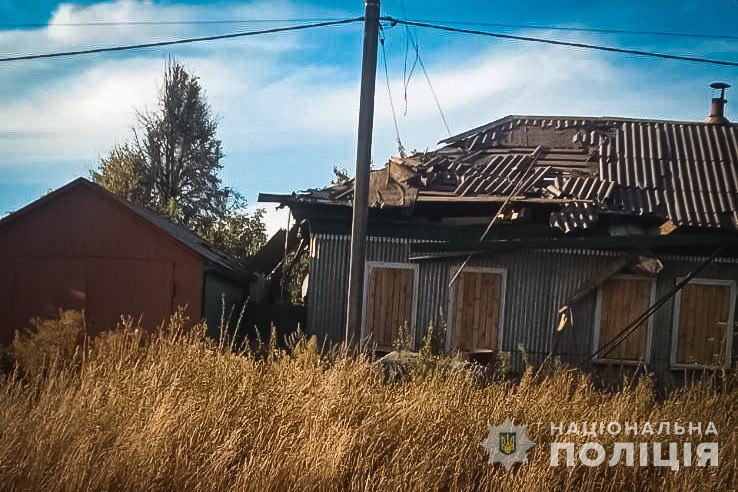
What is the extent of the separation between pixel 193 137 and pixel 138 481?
24920mm

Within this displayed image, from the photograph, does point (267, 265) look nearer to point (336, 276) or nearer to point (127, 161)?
point (336, 276)

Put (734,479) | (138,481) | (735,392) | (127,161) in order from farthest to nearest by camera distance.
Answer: (127,161) → (735,392) → (734,479) → (138,481)

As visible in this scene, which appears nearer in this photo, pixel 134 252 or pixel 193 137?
pixel 134 252

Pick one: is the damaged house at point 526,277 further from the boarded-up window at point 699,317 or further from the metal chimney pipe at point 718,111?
the metal chimney pipe at point 718,111

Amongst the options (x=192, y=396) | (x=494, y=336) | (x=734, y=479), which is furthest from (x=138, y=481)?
(x=494, y=336)

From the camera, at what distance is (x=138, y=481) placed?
534cm

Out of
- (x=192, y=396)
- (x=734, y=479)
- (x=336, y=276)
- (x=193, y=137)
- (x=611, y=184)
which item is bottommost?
(x=734, y=479)

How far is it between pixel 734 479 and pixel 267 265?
12.6 metres

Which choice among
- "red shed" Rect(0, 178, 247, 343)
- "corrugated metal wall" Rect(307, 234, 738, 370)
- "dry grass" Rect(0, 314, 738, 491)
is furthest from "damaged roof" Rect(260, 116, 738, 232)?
"dry grass" Rect(0, 314, 738, 491)

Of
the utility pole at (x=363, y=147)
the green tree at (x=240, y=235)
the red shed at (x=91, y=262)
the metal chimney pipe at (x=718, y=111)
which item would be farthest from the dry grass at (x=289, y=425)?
the green tree at (x=240, y=235)

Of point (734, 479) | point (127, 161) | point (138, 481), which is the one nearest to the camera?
point (138, 481)

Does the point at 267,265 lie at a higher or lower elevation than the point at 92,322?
higher

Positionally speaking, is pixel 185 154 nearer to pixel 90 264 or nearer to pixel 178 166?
pixel 178 166

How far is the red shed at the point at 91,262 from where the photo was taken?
1351cm
